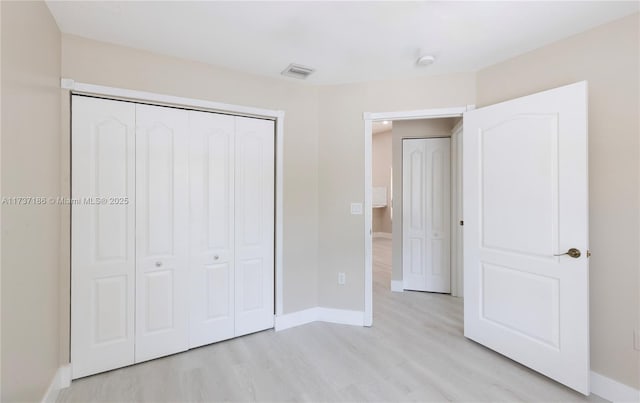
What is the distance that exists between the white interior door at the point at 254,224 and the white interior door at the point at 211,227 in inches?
2.6

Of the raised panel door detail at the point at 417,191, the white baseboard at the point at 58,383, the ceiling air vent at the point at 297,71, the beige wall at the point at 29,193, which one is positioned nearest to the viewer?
the beige wall at the point at 29,193

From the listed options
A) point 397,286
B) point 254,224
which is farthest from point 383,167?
point 254,224

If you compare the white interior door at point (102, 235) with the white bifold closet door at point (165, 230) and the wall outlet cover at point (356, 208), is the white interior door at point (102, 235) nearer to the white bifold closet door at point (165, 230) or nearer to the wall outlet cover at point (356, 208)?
the white bifold closet door at point (165, 230)

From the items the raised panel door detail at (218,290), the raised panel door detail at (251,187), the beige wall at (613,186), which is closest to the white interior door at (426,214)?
the beige wall at (613,186)

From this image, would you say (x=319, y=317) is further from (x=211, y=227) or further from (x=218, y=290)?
(x=211, y=227)

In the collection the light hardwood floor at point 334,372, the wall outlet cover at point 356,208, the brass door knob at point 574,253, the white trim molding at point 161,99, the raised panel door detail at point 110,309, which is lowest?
the light hardwood floor at point 334,372

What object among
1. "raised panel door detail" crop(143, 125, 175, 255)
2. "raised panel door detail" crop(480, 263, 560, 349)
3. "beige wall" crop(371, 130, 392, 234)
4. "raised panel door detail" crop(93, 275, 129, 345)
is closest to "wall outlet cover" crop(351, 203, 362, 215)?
"raised panel door detail" crop(480, 263, 560, 349)

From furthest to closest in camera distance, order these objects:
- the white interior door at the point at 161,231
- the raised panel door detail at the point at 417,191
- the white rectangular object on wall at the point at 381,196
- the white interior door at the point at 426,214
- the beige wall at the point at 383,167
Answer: the white rectangular object on wall at the point at 381,196 < the beige wall at the point at 383,167 < the raised panel door detail at the point at 417,191 < the white interior door at the point at 426,214 < the white interior door at the point at 161,231

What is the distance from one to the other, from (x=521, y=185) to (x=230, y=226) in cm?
243

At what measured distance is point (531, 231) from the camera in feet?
7.25

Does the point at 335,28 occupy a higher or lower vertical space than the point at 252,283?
higher

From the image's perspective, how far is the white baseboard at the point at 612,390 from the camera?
6.05ft

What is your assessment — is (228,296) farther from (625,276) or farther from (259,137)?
(625,276)

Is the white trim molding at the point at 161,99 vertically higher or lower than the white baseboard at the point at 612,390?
higher
